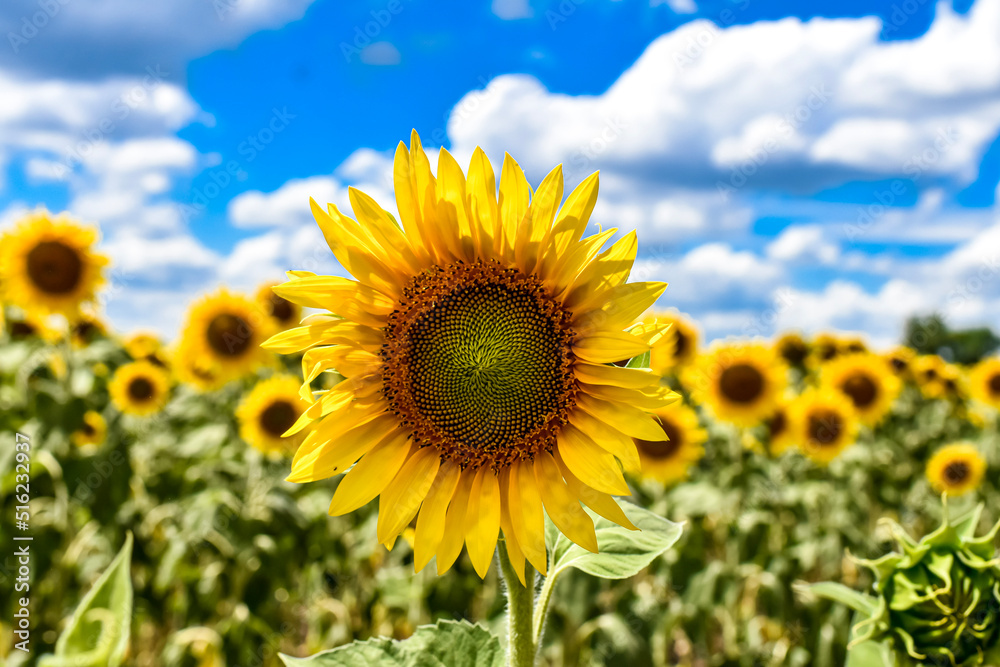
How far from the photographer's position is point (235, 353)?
7266mm

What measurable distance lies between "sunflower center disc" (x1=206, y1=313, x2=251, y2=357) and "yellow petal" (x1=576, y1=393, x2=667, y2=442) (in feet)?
20.2

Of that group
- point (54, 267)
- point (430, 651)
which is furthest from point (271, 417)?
point (430, 651)

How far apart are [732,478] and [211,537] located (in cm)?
405

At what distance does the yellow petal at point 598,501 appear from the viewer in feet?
4.75

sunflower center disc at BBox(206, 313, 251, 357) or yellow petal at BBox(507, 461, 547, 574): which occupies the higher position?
sunflower center disc at BBox(206, 313, 251, 357)

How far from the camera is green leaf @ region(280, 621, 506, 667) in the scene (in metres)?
1.55

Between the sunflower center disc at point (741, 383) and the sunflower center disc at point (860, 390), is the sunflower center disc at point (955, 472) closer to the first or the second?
the sunflower center disc at point (860, 390)

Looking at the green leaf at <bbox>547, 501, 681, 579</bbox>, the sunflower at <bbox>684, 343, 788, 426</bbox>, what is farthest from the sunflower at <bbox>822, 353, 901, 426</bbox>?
the green leaf at <bbox>547, 501, 681, 579</bbox>

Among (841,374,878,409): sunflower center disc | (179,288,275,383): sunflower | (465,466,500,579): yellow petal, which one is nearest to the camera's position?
(465,466,500,579): yellow petal

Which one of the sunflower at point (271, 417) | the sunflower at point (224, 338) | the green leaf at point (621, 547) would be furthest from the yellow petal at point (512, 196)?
the sunflower at point (224, 338)

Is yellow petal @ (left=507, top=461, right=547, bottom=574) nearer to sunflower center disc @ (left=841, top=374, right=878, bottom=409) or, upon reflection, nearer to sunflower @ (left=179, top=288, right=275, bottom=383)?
sunflower @ (left=179, top=288, right=275, bottom=383)

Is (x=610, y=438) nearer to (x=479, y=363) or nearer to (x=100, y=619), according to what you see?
(x=479, y=363)

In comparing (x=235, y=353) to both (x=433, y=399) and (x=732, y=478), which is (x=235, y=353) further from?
(x=433, y=399)

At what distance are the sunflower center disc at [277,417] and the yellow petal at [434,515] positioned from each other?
15.1 ft
